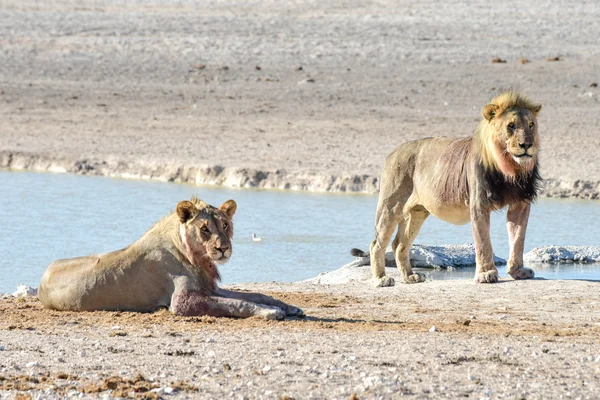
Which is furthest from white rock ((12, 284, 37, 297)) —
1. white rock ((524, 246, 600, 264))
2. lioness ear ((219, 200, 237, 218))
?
white rock ((524, 246, 600, 264))

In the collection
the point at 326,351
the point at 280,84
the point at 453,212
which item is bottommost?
the point at 326,351

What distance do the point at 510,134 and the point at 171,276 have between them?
2746 millimetres

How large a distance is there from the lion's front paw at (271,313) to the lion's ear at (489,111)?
2475 mm

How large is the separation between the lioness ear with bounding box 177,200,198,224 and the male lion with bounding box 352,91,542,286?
8.10ft

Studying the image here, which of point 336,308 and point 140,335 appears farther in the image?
point 336,308

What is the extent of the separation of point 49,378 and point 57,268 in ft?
7.96

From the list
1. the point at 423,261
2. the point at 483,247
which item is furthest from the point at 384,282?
the point at 423,261

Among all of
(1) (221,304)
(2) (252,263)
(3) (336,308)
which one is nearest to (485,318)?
(3) (336,308)

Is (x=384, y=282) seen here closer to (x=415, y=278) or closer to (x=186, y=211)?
(x=415, y=278)

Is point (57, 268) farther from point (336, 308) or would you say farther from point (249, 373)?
point (249, 373)

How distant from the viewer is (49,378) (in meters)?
6.04

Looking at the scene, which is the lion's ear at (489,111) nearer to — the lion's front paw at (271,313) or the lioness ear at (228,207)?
the lioness ear at (228,207)

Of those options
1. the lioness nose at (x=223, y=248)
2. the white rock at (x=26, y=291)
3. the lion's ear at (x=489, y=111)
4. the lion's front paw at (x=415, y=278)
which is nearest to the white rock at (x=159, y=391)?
the lioness nose at (x=223, y=248)

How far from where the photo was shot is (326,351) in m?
6.64
